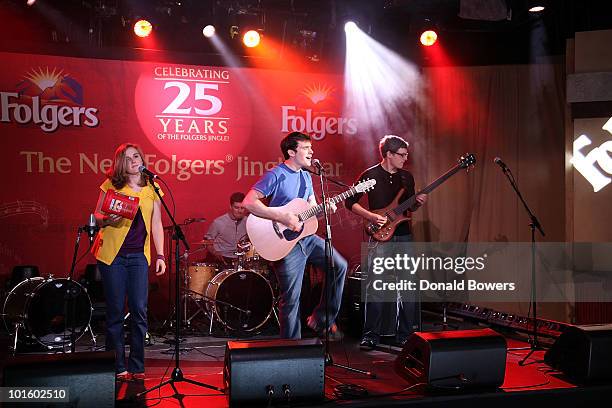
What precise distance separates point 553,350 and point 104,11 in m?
7.19

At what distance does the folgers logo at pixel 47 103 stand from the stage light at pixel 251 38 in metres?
2.48

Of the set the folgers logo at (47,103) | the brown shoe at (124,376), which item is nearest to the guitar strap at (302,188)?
the brown shoe at (124,376)

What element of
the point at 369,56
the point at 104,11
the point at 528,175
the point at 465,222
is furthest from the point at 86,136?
the point at 528,175

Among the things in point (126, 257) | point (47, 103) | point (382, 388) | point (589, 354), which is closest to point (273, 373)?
point (382, 388)

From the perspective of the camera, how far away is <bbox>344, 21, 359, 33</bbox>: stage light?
1001 centimetres

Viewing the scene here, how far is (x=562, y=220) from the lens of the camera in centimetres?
955

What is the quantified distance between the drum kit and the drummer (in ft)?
1.31

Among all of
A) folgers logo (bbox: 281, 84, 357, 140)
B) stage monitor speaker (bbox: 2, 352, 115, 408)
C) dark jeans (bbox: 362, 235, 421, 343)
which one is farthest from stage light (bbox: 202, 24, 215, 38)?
stage monitor speaker (bbox: 2, 352, 115, 408)

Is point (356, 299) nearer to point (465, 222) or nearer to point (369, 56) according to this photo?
point (465, 222)

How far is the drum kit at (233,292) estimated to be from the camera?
27.6ft

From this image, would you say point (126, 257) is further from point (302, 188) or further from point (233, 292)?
point (233, 292)

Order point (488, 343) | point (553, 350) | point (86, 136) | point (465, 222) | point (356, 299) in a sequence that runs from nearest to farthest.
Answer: point (488, 343), point (553, 350), point (356, 299), point (86, 136), point (465, 222)

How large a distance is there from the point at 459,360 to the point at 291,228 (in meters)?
1.95

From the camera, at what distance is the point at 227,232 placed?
930 cm
